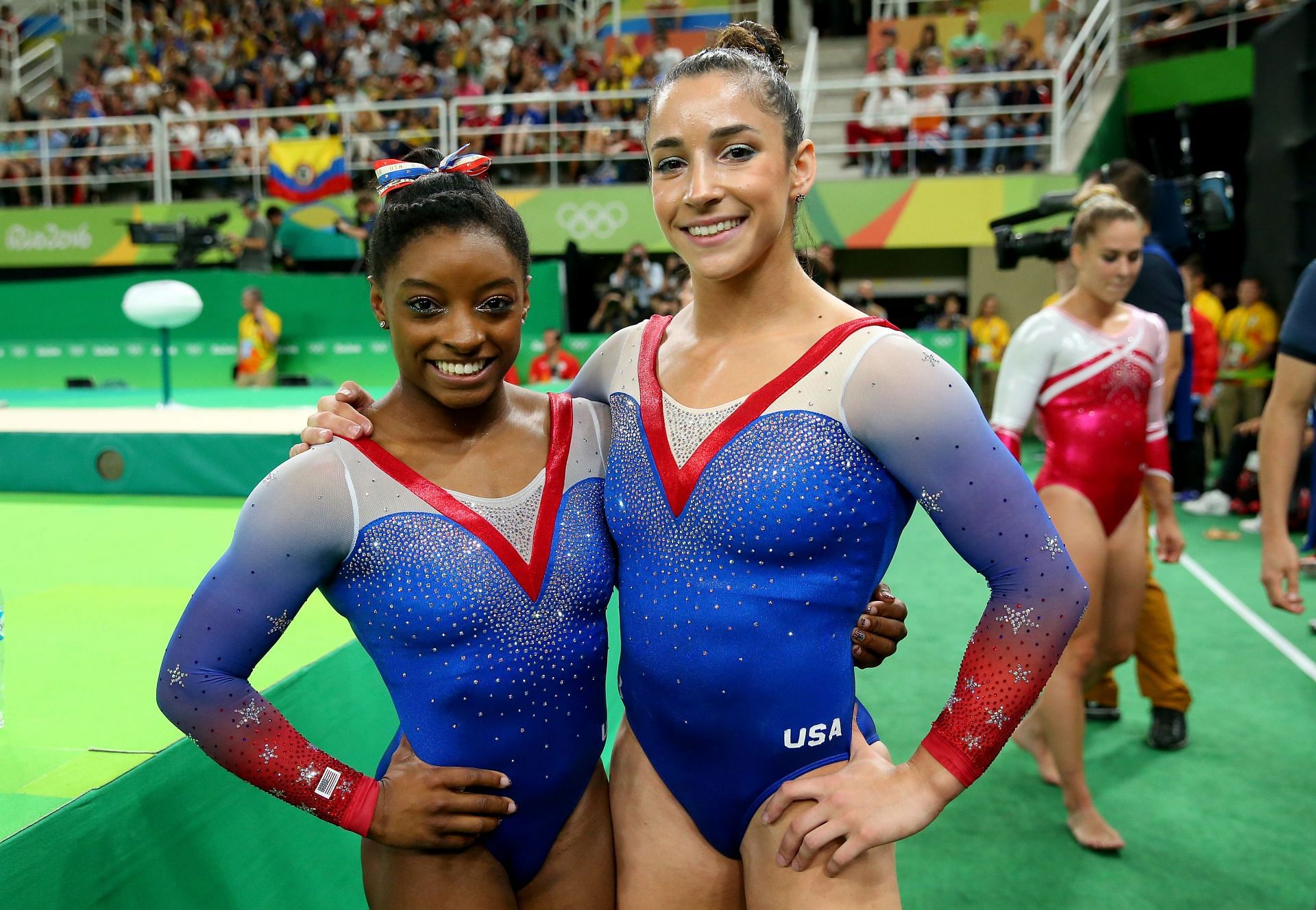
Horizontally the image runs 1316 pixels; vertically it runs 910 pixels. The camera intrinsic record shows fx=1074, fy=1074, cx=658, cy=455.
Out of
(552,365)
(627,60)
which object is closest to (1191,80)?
(627,60)

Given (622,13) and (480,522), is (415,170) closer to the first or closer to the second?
(480,522)

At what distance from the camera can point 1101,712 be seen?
14.5 ft

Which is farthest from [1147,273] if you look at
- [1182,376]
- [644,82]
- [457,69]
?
[457,69]

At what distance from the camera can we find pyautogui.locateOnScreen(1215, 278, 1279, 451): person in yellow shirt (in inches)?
362

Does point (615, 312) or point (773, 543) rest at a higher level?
point (773, 543)

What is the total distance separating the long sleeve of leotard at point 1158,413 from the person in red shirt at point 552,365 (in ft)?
24.3

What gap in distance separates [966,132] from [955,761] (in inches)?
470

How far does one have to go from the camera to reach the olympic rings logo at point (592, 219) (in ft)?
40.6

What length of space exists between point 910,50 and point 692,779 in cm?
1425

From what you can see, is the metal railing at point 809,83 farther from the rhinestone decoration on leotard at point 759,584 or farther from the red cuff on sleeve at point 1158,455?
the rhinestone decoration on leotard at point 759,584

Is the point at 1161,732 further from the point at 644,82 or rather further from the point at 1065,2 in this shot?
the point at 1065,2

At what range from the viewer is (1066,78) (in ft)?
44.1

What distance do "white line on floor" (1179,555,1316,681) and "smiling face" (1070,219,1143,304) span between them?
246 cm

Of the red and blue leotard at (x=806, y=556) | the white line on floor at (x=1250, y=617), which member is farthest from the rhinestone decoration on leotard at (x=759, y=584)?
the white line on floor at (x=1250, y=617)
